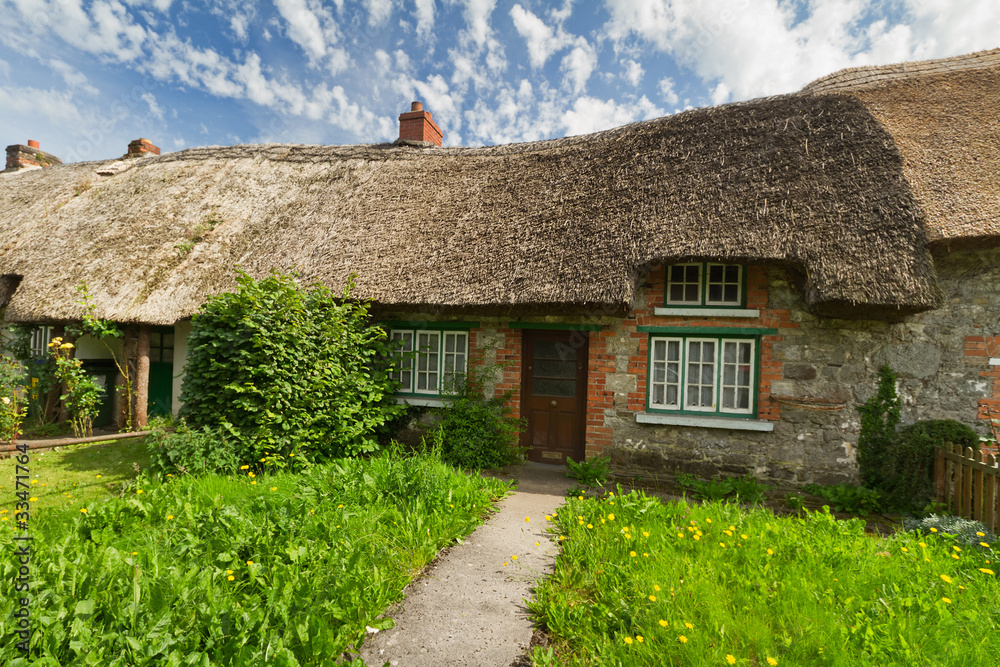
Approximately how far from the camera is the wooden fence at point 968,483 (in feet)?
13.9

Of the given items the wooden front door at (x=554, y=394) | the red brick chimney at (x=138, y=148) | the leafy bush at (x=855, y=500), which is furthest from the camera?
the red brick chimney at (x=138, y=148)

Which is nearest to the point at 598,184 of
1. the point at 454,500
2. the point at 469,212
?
the point at 469,212

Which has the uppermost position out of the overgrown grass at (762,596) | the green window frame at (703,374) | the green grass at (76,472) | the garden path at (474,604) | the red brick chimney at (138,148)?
the red brick chimney at (138,148)

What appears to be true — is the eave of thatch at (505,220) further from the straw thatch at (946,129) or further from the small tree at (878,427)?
the small tree at (878,427)

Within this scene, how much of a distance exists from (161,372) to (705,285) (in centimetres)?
947

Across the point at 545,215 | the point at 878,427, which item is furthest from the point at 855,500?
the point at 545,215

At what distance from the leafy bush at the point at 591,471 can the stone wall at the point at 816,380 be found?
0.27 m

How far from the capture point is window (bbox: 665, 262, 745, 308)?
6.18 metres

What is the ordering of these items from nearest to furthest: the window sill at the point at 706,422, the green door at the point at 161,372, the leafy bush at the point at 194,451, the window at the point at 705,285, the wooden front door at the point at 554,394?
the leafy bush at the point at 194,451 → the window sill at the point at 706,422 → the window at the point at 705,285 → the wooden front door at the point at 554,394 → the green door at the point at 161,372

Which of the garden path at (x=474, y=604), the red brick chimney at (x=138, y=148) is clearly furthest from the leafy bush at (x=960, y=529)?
the red brick chimney at (x=138, y=148)

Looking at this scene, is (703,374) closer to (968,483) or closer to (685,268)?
(685,268)

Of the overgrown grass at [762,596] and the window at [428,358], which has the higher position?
the window at [428,358]

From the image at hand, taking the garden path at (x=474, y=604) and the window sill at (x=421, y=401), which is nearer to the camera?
the garden path at (x=474, y=604)

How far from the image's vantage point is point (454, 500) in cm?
438
